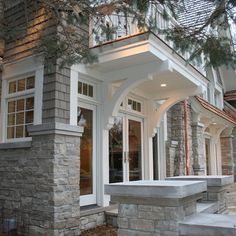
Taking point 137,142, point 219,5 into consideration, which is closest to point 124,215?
point 219,5

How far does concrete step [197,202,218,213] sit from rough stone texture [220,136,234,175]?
400 inches

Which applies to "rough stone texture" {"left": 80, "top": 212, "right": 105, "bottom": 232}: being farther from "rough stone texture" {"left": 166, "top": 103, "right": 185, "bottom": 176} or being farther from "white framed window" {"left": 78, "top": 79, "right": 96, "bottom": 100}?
"rough stone texture" {"left": 166, "top": 103, "right": 185, "bottom": 176}

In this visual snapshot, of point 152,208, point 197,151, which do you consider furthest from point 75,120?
point 197,151

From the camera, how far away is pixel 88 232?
579cm

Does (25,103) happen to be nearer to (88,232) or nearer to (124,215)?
(88,232)

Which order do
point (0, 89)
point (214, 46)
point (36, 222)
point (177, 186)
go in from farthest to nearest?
point (0, 89) → point (36, 222) → point (214, 46) → point (177, 186)

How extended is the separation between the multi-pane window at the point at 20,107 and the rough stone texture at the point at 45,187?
51cm

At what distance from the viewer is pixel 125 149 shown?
25.6ft

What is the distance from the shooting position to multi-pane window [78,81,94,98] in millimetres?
6519

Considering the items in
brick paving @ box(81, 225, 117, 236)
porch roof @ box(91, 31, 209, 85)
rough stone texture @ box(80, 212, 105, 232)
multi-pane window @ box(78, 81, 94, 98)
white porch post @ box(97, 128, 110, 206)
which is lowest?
brick paving @ box(81, 225, 117, 236)

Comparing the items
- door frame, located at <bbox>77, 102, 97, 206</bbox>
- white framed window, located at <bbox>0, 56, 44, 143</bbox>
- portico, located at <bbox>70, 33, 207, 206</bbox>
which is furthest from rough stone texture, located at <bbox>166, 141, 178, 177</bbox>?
white framed window, located at <bbox>0, 56, 44, 143</bbox>

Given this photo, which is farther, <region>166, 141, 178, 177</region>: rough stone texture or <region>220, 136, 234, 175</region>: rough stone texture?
<region>220, 136, 234, 175</region>: rough stone texture

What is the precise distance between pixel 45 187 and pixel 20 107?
182 centimetres

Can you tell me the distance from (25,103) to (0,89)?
2.64 feet
